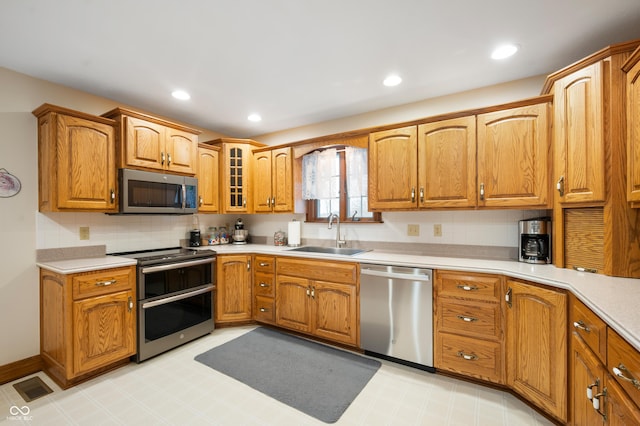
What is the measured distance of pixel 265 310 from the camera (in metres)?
3.12

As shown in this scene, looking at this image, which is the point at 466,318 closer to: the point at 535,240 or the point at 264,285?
the point at 535,240

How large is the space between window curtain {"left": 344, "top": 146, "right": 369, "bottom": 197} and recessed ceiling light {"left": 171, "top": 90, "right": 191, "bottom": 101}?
1702 mm

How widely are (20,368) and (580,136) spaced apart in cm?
447

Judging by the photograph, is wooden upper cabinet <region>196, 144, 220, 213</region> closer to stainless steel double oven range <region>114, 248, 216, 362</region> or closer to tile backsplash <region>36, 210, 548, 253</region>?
tile backsplash <region>36, 210, 548, 253</region>

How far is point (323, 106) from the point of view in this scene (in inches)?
119

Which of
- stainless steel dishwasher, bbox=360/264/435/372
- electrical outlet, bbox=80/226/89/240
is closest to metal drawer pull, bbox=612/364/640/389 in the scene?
stainless steel dishwasher, bbox=360/264/435/372

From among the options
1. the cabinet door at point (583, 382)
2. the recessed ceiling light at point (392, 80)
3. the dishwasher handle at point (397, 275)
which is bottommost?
the cabinet door at point (583, 382)

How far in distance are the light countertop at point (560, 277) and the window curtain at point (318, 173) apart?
0.78 metres

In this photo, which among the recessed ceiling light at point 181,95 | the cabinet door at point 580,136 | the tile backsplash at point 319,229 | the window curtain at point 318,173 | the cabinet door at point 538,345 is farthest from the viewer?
the window curtain at point 318,173

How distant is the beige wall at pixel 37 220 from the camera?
2.21 m

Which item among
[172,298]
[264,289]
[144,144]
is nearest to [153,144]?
[144,144]

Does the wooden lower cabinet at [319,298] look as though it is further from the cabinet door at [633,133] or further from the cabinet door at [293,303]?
the cabinet door at [633,133]

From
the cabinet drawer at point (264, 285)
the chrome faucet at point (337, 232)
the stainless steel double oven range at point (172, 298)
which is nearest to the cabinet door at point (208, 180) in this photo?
the stainless steel double oven range at point (172, 298)

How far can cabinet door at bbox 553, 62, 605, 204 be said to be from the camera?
171cm
